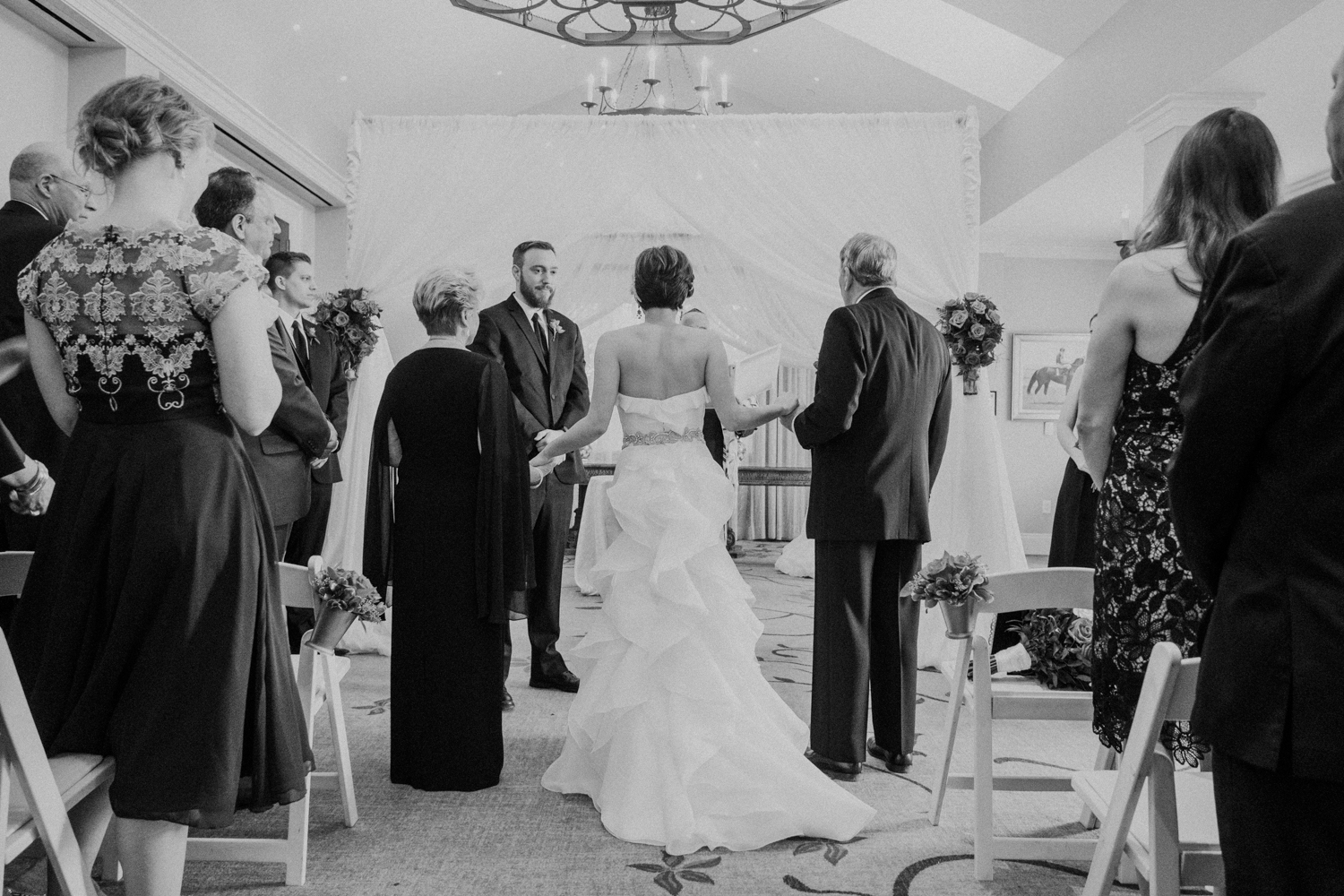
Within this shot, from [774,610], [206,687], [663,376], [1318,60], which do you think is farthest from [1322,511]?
[774,610]

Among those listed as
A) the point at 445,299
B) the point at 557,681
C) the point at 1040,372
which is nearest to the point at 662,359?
the point at 445,299

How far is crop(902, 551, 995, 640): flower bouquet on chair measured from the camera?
260 centimetres

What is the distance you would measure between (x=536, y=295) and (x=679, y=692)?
209 centimetres

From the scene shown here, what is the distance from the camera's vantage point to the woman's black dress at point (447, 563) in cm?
317

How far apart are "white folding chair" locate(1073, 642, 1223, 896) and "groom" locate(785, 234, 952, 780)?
5.15 feet

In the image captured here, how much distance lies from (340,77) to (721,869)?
6.61 metres

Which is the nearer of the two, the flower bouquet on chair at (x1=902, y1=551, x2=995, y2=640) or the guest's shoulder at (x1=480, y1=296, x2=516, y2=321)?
the flower bouquet on chair at (x1=902, y1=551, x2=995, y2=640)

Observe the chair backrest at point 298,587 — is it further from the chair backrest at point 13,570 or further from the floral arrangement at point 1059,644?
the floral arrangement at point 1059,644

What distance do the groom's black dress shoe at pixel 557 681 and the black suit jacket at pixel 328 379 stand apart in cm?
122

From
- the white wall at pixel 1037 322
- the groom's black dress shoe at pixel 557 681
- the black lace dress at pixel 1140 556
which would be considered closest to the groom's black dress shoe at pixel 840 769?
the black lace dress at pixel 1140 556

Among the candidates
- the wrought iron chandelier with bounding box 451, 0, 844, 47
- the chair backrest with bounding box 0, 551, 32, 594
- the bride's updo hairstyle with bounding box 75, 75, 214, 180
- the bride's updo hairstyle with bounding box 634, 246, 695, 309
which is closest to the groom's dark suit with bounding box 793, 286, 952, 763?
the bride's updo hairstyle with bounding box 634, 246, 695, 309

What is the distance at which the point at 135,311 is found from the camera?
1851 mm

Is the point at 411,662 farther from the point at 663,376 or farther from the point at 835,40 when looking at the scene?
the point at 835,40

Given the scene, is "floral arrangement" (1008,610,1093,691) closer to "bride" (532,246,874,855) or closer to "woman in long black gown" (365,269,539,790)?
"bride" (532,246,874,855)
